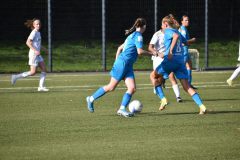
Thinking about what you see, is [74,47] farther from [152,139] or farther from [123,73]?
[152,139]

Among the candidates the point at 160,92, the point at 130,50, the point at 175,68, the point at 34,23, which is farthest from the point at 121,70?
the point at 34,23

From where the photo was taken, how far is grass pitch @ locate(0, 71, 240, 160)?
10.8 metres

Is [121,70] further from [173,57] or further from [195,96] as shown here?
[195,96]

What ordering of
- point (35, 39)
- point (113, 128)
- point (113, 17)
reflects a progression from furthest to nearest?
point (113, 17) → point (35, 39) → point (113, 128)

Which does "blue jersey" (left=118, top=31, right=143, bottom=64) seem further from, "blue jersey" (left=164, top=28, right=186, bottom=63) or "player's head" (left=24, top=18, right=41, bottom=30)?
"player's head" (left=24, top=18, right=41, bottom=30)

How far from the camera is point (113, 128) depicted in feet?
44.1

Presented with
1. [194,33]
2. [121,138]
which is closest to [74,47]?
[194,33]

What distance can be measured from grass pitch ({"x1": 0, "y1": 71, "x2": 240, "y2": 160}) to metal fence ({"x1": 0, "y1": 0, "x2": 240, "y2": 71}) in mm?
10465

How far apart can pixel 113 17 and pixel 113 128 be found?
2018 cm

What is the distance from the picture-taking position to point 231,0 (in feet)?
112

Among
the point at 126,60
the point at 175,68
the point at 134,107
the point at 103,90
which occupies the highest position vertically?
the point at 126,60

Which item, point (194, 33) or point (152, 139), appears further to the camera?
point (194, 33)

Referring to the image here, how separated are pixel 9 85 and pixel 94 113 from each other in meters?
8.94

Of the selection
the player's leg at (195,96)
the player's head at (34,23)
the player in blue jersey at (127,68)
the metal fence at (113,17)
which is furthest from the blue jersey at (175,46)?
the metal fence at (113,17)
